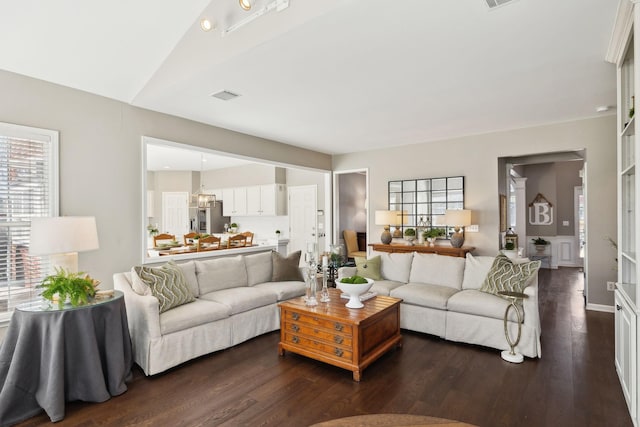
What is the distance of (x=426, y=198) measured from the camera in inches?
244

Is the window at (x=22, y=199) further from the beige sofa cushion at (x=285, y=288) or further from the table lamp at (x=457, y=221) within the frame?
the table lamp at (x=457, y=221)

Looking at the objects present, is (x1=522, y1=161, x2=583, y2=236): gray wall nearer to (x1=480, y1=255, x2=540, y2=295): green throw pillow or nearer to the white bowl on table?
(x1=480, y1=255, x2=540, y2=295): green throw pillow

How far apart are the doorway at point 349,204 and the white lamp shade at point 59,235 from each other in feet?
16.4

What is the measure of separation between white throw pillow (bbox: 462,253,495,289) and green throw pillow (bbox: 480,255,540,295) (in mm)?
161

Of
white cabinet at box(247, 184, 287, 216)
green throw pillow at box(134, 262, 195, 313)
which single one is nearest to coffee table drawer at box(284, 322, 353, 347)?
green throw pillow at box(134, 262, 195, 313)

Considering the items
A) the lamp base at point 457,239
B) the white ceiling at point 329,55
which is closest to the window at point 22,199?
the white ceiling at point 329,55

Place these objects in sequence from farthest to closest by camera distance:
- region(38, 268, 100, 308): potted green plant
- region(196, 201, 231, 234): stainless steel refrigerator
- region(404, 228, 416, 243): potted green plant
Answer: region(196, 201, 231, 234): stainless steel refrigerator
region(404, 228, 416, 243): potted green plant
region(38, 268, 100, 308): potted green plant

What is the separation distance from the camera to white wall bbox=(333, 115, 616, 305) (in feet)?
15.3

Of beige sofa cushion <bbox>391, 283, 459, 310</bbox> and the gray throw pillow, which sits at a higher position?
the gray throw pillow

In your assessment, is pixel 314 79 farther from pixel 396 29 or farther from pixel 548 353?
pixel 548 353

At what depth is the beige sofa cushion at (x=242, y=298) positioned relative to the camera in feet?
12.0

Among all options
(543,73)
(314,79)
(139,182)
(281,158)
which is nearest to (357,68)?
(314,79)

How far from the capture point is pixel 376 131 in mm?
5387

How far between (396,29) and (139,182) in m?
3.24
